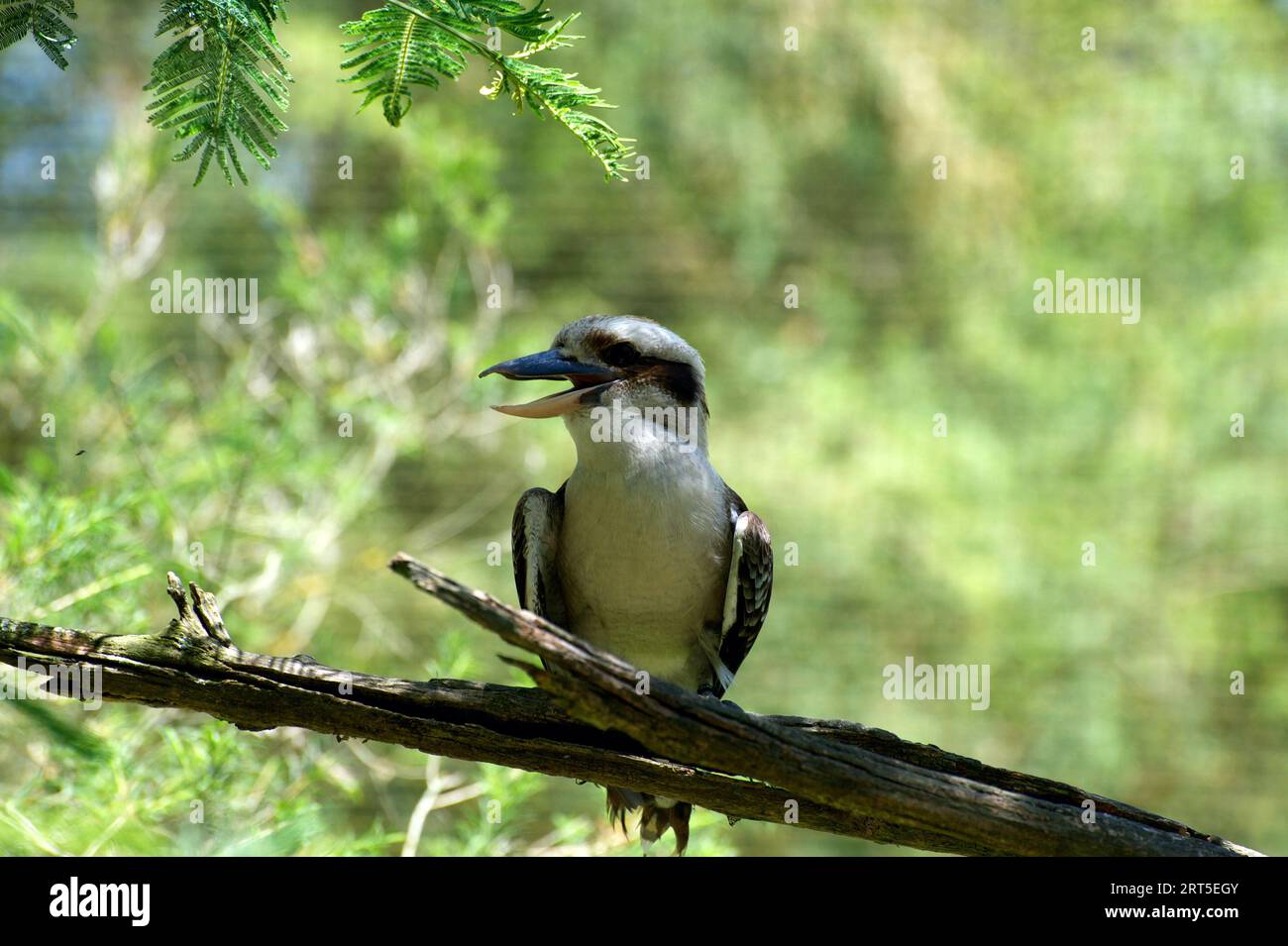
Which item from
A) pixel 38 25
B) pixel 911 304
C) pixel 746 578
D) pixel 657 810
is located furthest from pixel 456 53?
pixel 911 304

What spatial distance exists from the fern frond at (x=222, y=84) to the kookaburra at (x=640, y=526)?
2.26 feet

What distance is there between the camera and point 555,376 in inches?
71.1

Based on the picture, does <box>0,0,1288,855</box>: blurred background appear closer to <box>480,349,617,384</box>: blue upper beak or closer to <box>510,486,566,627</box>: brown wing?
<box>510,486,566,627</box>: brown wing

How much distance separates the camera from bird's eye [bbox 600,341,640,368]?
1.85 meters

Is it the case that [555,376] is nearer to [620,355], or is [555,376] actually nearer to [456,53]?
[620,355]

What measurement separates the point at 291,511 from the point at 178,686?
155 centimetres

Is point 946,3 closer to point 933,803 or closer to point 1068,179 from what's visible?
point 1068,179

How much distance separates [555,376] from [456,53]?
2.34 ft

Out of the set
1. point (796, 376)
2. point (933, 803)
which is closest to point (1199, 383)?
point (796, 376)

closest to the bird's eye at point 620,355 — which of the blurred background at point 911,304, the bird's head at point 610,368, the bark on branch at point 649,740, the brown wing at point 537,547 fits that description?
the bird's head at point 610,368

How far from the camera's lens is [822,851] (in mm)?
4477

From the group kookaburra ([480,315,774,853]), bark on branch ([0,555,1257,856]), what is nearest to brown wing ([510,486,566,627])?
kookaburra ([480,315,774,853])

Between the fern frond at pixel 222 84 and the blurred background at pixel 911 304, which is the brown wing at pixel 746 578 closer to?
the fern frond at pixel 222 84

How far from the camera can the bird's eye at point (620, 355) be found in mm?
1854
